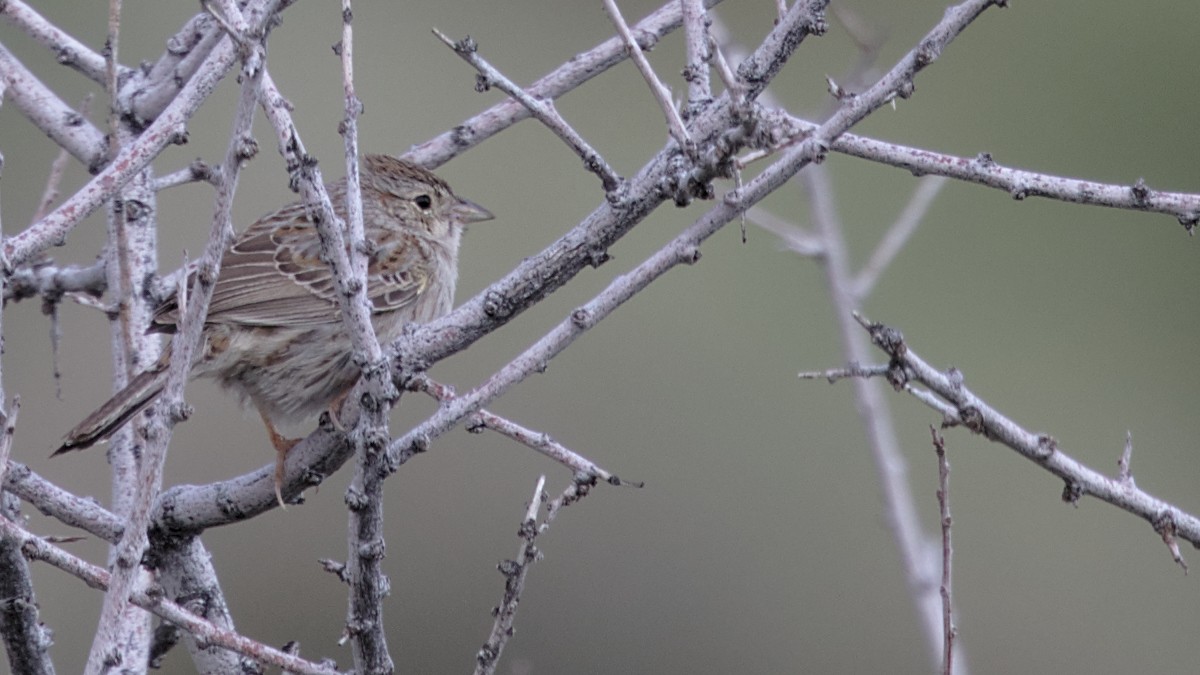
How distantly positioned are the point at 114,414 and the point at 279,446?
865mm

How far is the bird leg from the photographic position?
13.3 feet

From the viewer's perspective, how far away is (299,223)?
6273mm

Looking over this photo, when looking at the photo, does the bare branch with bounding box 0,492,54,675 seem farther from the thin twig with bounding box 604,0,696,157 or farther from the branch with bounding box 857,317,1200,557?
the branch with bounding box 857,317,1200,557

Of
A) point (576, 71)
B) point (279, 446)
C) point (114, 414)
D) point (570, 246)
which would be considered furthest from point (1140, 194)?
point (279, 446)

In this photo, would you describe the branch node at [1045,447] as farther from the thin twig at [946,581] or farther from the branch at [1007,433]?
the thin twig at [946,581]

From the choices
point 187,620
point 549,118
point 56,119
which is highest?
point 56,119

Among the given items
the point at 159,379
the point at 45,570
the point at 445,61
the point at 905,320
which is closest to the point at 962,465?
the point at 905,320

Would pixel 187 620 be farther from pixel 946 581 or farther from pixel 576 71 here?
pixel 576 71

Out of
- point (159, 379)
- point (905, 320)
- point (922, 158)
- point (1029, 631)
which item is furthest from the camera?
point (905, 320)

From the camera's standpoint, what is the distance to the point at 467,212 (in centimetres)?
685

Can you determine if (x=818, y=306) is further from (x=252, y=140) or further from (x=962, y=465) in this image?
(x=252, y=140)

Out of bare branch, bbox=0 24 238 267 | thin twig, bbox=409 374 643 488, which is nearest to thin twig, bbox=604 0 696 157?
thin twig, bbox=409 374 643 488

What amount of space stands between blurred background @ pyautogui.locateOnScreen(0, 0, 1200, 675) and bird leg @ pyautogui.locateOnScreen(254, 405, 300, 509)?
4.22 meters

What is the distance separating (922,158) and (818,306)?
10082 millimetres
